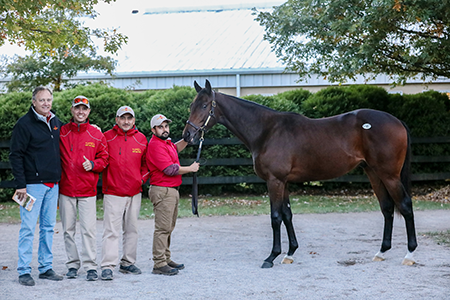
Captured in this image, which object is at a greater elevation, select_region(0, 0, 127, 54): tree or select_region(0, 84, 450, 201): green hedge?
select_region(0, 0, 127, 54): tree

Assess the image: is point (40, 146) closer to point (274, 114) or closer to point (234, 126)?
point (234, 126)

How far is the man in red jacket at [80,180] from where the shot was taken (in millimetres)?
4812

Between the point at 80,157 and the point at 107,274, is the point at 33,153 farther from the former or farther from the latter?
the point at 107,274

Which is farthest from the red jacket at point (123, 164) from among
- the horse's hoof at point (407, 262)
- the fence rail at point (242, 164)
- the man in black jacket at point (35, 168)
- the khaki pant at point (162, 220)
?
the fence rail at point (242, 164)

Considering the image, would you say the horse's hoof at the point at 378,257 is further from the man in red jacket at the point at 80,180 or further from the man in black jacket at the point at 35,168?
the man in black jacket at the point at 35,168

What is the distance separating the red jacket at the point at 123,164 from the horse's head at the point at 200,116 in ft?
2.04

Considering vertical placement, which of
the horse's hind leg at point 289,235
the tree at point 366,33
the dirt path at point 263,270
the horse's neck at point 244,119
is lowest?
the dirt path at point 263,270

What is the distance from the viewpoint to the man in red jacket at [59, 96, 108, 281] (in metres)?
4.81

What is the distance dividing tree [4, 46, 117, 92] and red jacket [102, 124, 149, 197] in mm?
10151

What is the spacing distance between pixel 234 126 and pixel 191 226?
2.85 metres

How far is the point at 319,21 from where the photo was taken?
9914 mm

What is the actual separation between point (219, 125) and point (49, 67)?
6.84m

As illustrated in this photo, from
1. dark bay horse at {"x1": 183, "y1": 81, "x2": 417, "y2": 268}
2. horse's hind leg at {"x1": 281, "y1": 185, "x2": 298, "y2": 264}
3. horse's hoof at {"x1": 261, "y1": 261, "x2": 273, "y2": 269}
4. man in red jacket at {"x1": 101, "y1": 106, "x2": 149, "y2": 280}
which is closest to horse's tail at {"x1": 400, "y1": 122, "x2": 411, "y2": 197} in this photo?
dark bay horse at {"x1": 183, "y1": 81, "x2": 417, "y2": 268}

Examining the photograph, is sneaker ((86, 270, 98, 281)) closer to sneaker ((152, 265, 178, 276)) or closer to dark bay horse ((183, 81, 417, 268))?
sneaker ((152, 265, 178, 276))
